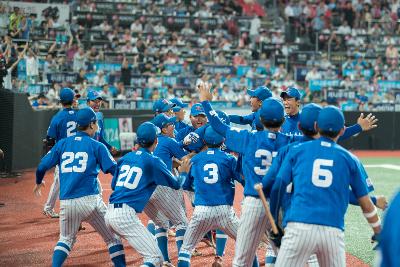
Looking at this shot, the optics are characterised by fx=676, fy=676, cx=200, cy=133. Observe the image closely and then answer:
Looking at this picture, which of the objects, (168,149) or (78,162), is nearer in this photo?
(78,162)

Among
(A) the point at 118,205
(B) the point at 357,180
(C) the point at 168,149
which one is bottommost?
(A) the point at 118,205

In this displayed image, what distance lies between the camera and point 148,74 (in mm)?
23422

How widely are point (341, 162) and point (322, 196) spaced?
0.30 meters

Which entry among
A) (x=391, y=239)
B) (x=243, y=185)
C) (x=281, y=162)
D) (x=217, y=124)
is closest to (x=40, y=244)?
(x=243, y=185)

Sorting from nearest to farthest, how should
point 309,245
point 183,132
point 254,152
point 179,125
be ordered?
point 309,245
point 254,152
point 183,132
point 179,125

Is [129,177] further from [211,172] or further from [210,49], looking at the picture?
[210,49]

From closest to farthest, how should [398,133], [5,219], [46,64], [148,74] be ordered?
[5,219]
[46,64]
[148,74]
[398,133]

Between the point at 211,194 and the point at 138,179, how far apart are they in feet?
2.65

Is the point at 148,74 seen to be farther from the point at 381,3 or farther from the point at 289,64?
the point at 381,3

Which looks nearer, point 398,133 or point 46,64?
point 46,64

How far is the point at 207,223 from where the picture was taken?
6.89 metres

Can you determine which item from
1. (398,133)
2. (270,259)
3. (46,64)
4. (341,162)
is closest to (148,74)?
(46,64)

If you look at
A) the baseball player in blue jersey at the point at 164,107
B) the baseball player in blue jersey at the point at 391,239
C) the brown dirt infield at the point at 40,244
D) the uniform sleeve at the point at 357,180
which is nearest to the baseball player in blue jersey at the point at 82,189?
the brown dirt infield at the point at 40,244

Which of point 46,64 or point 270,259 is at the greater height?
point 46,64
